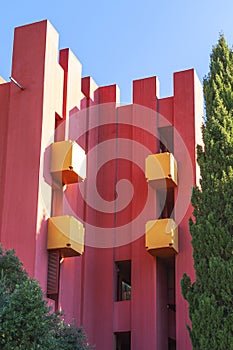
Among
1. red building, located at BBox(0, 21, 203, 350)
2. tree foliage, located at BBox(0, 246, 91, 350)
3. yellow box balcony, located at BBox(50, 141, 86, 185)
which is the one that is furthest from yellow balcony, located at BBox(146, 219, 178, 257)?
tree foliage, located at BBox(0, 246, 91, 350)

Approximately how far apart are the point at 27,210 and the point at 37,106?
2.67 meters

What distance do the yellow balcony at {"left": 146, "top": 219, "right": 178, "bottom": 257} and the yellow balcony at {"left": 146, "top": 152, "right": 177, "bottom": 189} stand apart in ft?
3.63

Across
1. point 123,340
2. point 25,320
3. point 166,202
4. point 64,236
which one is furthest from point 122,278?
point 25,320

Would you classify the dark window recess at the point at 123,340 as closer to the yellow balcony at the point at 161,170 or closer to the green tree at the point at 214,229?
the yellow balcony at the point at 161,170

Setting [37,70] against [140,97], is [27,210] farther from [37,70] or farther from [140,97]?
[140,97]

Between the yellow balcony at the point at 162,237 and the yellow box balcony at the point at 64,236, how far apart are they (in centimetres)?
180

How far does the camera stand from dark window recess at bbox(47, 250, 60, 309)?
49.8ft

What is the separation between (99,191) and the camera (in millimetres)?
18312

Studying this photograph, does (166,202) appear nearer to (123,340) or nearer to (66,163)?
(66,163)

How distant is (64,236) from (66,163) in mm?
1807

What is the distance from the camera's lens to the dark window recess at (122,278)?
1769 cm

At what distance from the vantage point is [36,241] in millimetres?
15031

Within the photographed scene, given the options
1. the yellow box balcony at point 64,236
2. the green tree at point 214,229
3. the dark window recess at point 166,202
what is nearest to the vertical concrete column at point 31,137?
the yellow box balcony at point 64,236

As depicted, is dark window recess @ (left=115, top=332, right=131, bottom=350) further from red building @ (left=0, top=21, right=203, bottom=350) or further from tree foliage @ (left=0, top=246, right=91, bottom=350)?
tree foliage @ (left=0, top=246, right=91, bottom=350)
